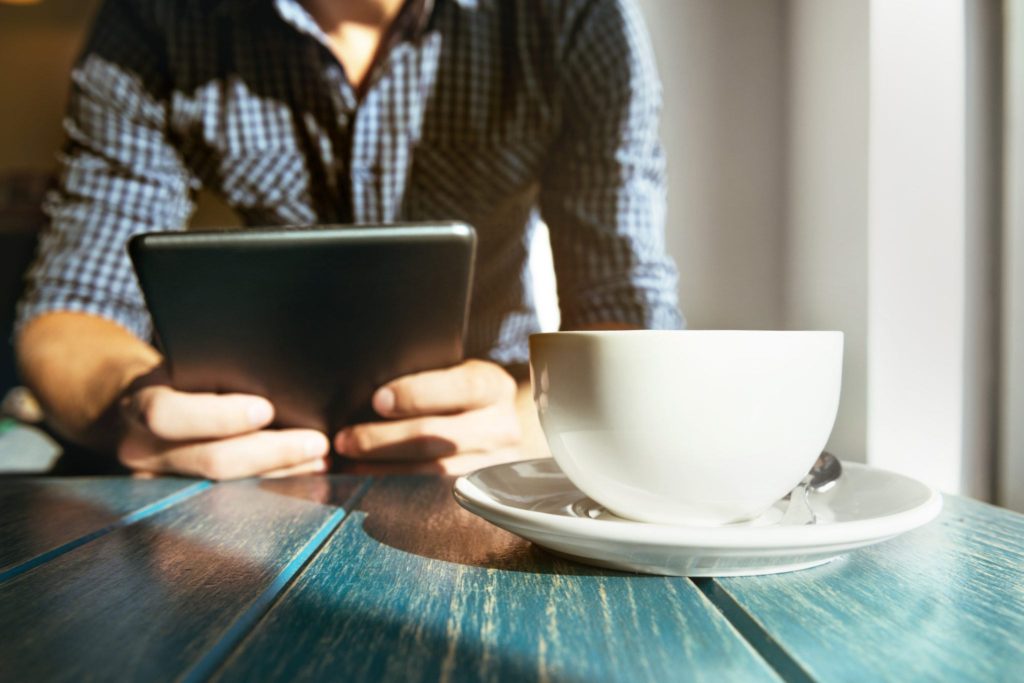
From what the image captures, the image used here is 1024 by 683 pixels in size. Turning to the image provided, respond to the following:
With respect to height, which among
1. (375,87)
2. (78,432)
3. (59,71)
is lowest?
(78,432)

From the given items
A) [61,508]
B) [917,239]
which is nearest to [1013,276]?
[917,239]

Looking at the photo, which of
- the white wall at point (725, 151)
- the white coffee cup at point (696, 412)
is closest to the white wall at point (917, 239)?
the white wall at point (725, 151)

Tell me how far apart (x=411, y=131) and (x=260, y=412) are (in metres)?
0.67

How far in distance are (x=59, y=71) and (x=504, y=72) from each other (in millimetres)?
957

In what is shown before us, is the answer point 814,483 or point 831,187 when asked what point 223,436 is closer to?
point 814,483

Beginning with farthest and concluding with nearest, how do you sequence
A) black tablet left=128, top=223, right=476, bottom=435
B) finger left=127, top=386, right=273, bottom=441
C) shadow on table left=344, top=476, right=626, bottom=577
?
finger left=127, top=386, right=273, bottom=441 → black tablet left=128, top=223, right=476, bottom=435 → shadow on table left=344, top=476, right=626, bottom=577

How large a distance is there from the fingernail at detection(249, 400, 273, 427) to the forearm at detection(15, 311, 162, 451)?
0.26 m

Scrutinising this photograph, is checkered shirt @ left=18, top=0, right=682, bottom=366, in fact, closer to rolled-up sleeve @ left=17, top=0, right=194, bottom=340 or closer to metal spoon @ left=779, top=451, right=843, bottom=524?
rolled-up sleeve @ left=17, top=0, right=194, bottom=340

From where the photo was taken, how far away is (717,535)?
9.2 inches

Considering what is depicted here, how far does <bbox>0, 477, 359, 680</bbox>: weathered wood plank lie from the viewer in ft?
0.68

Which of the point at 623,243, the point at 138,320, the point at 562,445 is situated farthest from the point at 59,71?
the point at 562,445

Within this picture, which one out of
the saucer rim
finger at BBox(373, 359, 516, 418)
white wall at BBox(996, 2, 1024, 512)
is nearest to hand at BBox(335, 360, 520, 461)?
finger at BBox(373, 359, 516, 418)

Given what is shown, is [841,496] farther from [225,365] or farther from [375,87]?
[375,87]

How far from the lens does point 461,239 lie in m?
0.50
